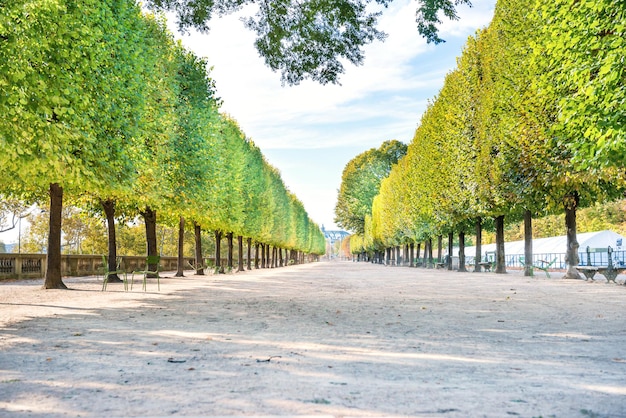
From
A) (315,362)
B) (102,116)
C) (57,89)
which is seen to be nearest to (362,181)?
(102,116)

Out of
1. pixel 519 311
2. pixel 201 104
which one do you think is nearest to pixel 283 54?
pixel 519 311

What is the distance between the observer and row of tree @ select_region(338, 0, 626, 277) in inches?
516

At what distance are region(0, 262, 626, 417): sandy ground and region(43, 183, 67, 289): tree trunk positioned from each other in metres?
7.99

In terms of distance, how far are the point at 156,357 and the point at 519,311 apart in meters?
8.45

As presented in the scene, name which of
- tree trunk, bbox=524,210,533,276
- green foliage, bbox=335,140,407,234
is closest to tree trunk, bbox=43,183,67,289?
tree trunk, bbox=524,210,533,276

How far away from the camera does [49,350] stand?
285 inches

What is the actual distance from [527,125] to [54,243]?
1894 cm

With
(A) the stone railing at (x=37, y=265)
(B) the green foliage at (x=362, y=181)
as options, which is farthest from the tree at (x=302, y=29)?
(B) the green foliage at (x=362, y=181)

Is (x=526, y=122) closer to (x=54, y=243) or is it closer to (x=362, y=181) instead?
(x=54, y=243)

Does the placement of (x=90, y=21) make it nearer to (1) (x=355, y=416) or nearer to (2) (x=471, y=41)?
(1) (x=355, y=416)

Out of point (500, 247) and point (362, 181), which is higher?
point (362, 181)

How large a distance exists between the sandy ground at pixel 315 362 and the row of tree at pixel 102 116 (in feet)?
12.9

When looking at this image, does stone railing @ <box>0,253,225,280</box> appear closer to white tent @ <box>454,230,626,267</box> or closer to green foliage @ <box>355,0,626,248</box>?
green foliage @ <box>355,0,626,248</box>

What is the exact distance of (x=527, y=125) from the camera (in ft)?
75.5
